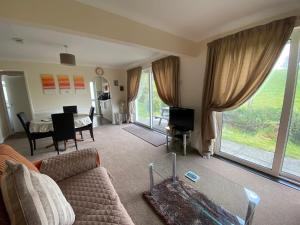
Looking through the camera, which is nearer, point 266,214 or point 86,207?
point 86,207

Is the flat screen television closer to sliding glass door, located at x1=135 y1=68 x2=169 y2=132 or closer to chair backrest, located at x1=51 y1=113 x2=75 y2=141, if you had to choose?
sliding glass door, located at x1=135 y1=68 x2=169 y2=132

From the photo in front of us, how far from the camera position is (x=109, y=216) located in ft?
3.43

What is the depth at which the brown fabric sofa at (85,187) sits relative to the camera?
1.04 m

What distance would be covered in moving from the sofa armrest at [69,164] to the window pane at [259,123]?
249 cm

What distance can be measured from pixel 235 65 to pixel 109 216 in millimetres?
2591

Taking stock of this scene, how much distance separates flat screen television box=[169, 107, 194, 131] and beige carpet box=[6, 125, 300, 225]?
609mm

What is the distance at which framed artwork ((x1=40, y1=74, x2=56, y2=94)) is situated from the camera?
4387 mm

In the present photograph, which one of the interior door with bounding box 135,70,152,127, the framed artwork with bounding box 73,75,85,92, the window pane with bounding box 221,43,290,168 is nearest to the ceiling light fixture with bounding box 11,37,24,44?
the framed artwork with bounding box 73,75,85,92

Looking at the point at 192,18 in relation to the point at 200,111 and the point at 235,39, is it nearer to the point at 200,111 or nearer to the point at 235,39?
the point at 235,39

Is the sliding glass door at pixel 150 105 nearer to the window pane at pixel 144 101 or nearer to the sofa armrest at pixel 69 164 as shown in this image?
the window pane at pixel 144 101

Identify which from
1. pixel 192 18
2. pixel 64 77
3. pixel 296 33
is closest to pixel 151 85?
pixel 192 18

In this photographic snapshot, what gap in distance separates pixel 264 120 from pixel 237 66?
100 centimetres

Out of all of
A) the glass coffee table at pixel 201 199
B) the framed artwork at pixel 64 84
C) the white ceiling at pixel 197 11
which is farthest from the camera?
the framed artwork at pixel 64 84

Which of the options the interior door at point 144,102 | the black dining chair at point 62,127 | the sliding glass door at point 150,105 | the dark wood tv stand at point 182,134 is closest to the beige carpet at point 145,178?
the dark wood tv stand at point 182,134
